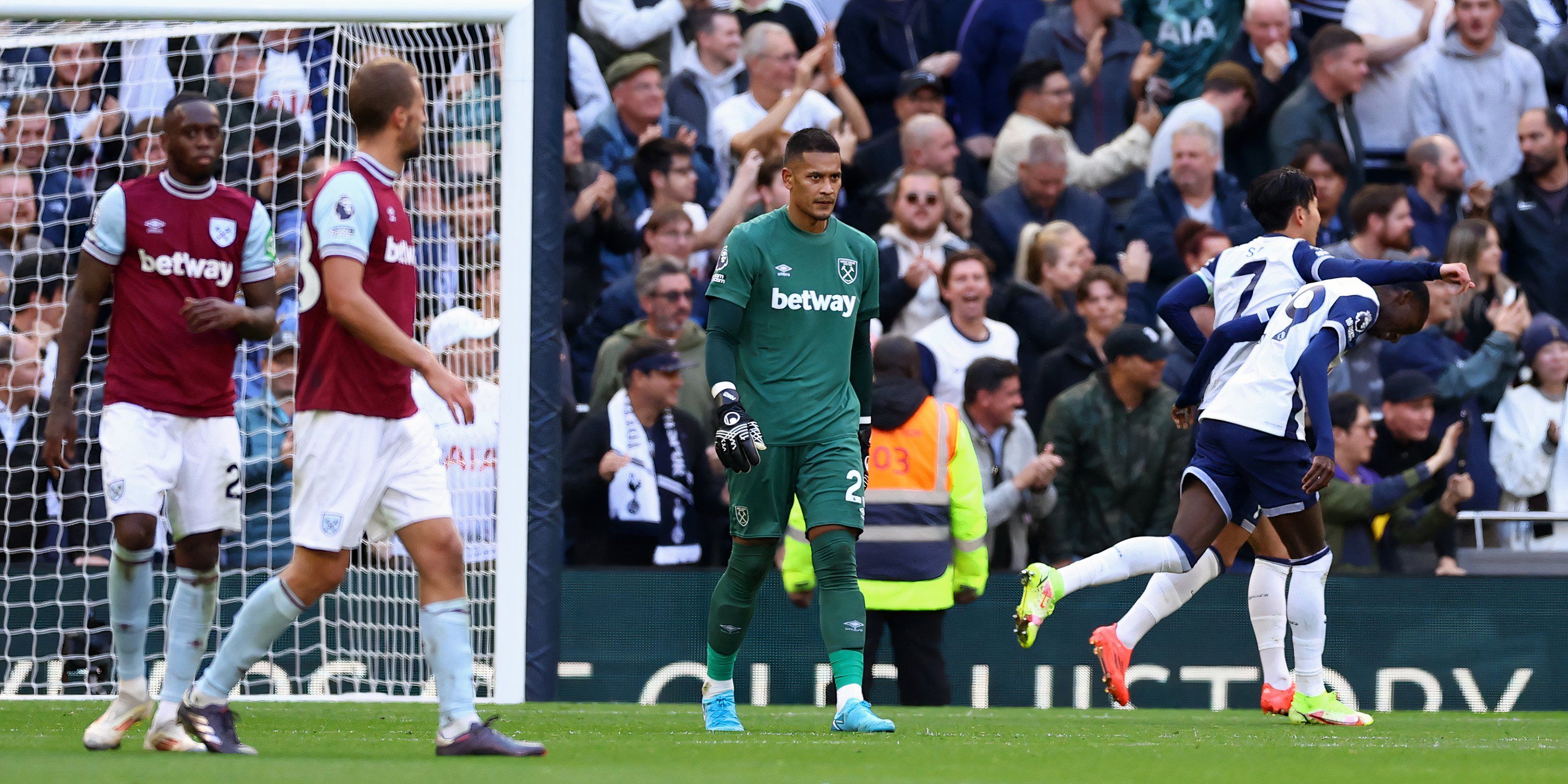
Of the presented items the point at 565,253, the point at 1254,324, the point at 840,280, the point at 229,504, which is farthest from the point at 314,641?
the point at 1254,324

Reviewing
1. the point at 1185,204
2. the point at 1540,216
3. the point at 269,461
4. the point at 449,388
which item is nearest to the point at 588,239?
the point at 269,461

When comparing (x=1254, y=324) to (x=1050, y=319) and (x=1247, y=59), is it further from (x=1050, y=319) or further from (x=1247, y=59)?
(x=1247, y=59)

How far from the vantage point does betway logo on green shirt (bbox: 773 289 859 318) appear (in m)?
6.54

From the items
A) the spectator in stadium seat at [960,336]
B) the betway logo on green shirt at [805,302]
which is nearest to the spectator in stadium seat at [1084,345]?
the spectator in stadium seat at [960,336]

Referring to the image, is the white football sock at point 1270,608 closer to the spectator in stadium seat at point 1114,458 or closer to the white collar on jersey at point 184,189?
the spectator in stadium seat at point 1114,458

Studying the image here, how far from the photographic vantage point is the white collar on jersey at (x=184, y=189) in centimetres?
627

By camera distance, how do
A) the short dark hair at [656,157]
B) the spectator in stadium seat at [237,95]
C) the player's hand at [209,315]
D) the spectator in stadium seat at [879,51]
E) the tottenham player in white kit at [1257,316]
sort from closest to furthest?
the player's hand at [209,315], the tottenham player in white kit at [1257,316], the spectator in stadium seat at [237,95], the short dark hair at [656,157], the spectator in stadium seat at [879,51]

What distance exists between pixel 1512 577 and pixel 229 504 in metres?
6.75

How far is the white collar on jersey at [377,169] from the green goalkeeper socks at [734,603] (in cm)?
187

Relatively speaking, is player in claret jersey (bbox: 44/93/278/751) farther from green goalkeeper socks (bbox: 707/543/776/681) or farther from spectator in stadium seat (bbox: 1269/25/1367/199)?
spectator in stadium seat (bbox: 1269/25/1367/199)

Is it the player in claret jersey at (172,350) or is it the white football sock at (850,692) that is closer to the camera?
the player in claret jersey at (172,350)

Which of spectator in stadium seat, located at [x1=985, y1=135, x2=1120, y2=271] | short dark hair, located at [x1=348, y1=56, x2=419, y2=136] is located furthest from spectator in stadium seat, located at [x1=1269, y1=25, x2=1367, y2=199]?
short dark hair, located at [x1=348, y1=56, x2=419, y2=136]

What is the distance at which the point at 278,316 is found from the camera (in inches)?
388

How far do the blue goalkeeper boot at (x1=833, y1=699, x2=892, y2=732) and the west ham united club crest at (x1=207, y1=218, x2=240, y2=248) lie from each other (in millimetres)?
2612
